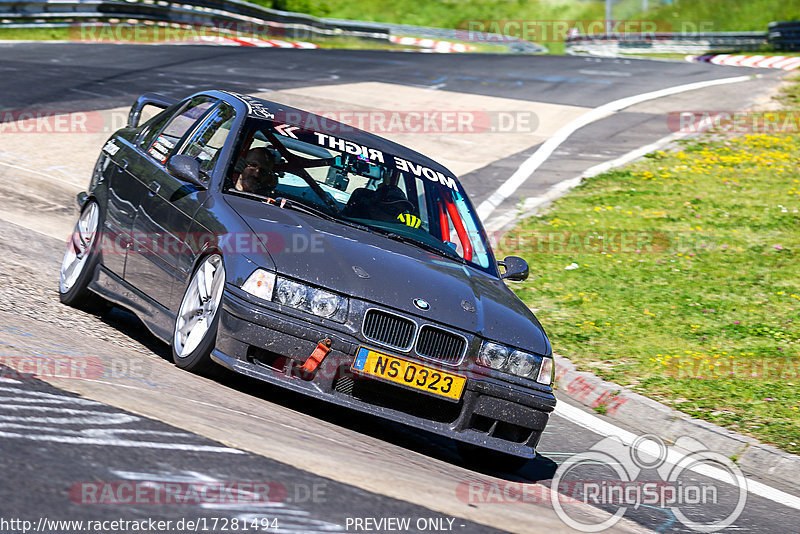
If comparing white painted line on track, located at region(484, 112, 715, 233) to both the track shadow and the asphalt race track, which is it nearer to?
the asphalt race track

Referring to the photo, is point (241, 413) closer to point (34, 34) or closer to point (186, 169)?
point (186, 169)

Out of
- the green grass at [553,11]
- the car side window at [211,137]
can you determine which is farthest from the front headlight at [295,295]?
the green grass at [553,11]

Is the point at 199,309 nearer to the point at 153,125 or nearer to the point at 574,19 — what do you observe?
the point at 153,125

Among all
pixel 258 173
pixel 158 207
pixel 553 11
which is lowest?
pixel 158 207

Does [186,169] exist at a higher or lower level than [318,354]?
higher

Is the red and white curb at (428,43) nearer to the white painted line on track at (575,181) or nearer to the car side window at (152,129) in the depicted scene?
the white painted line on track at (575,181)

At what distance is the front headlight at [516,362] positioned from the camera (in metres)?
5.73

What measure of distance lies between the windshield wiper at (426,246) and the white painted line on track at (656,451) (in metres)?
1.45

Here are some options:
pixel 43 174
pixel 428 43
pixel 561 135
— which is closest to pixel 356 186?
pixel 43 174

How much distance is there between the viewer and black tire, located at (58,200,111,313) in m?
7.28

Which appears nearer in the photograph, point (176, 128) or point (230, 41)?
point (176, 128)

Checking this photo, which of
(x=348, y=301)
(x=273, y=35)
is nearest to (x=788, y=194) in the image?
(x=348, y=301)

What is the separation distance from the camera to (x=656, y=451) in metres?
7.04

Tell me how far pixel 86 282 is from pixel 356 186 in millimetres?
1920
